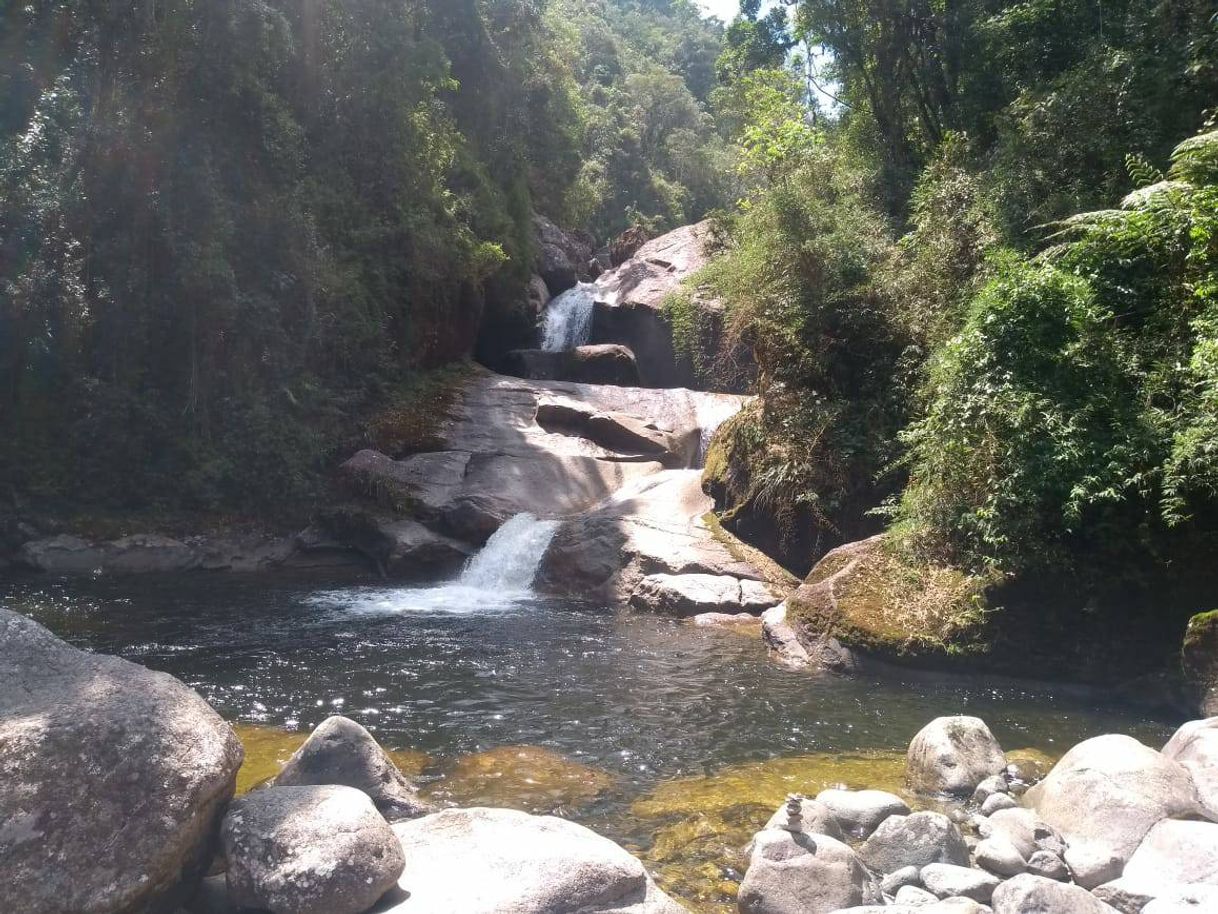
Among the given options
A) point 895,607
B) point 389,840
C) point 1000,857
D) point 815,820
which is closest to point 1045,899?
point 1000,857

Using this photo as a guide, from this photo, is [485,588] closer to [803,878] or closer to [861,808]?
[861,808]

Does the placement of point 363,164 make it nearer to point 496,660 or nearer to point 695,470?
point 695,470

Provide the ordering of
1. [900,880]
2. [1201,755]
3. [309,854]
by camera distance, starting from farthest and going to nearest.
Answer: [1201,755] < [900,880] < [309,854]

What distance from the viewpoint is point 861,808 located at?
631 centimetres

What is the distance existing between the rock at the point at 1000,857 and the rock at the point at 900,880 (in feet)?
1.56

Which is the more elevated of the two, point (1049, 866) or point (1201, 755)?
point (1201, 755)

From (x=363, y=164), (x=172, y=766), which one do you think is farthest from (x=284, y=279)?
(x=172, y=766)

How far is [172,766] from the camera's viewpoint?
4664 millimetres

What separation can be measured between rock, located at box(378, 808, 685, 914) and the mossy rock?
5671 millimetres

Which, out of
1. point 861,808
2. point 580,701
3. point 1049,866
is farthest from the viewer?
point 580,701

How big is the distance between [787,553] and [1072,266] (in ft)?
18.5

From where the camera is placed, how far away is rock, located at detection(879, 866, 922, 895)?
542cm

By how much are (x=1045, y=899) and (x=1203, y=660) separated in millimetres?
4785

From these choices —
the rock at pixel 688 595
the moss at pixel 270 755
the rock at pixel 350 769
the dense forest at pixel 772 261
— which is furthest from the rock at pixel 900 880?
the rock at pixel 688 595
